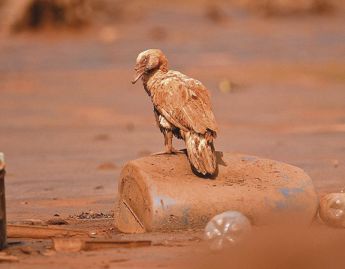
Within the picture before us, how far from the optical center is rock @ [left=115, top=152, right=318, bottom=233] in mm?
7547

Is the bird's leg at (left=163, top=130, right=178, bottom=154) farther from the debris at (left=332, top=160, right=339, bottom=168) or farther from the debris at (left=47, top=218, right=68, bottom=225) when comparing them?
the debris at (left=332, top=160, right=339, bottom=168)

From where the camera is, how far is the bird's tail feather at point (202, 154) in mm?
7797

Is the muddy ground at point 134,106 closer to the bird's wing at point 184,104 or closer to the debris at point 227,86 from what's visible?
the debris at point 227,86

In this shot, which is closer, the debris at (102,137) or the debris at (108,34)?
the debris at (102,137)

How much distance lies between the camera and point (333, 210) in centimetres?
780

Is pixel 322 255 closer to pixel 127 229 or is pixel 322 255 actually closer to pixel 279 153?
pixel 127 229

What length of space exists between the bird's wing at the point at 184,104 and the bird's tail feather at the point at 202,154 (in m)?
0.06

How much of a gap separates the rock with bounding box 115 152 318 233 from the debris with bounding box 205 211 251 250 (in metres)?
0.42

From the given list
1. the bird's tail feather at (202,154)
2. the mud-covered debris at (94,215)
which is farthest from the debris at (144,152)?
the bird's tail feather at (202,154)

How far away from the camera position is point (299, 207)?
25.3ft

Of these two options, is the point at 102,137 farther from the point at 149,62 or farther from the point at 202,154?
the point at 202,154

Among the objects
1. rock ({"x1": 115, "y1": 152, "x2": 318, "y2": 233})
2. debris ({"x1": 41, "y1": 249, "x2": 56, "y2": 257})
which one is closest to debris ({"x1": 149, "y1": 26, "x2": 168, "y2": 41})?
rock ({"x1": 115, "y1": 152, "x2": 318, "y2": 233})

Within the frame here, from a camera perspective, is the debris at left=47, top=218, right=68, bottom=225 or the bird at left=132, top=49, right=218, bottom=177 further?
the debris at left=47, top=218, right=68, bottom=225

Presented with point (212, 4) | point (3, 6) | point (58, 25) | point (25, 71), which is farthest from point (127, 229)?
point (212, 4)
